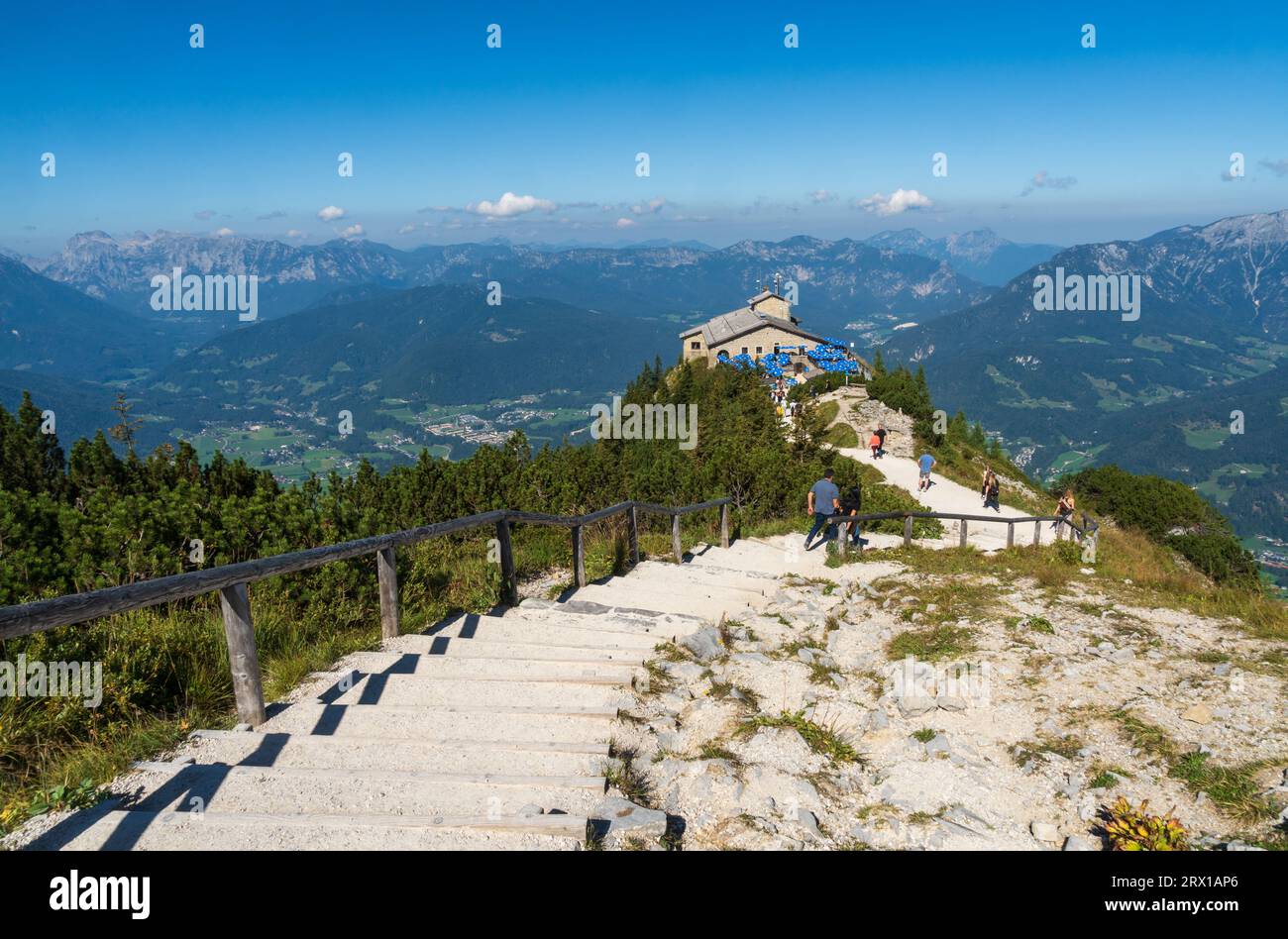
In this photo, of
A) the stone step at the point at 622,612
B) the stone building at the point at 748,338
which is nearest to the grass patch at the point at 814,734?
the stone step at the point at 622,612

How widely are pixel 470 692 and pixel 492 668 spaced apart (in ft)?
1.50

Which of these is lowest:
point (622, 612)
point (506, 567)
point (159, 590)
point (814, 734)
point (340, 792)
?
Result: point (814, 734)

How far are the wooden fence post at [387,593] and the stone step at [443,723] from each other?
1.42 metres

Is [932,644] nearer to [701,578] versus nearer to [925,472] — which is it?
[701,578]

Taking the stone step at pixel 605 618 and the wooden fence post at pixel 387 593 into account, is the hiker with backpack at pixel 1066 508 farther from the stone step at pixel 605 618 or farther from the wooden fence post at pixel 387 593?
the wooden fence post at pixel 387 593

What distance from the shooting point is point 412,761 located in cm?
402

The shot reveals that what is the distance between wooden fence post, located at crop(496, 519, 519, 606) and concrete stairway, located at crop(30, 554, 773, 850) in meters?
1.06

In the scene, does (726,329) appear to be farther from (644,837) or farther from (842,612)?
(644,837)

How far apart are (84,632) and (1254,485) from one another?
24570 cm

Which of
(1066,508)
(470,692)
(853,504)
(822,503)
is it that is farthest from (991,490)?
(470,692)

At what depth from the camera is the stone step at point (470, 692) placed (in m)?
4.91

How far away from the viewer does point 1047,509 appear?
28.3 metres

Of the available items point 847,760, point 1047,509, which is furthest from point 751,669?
point 1047,509
